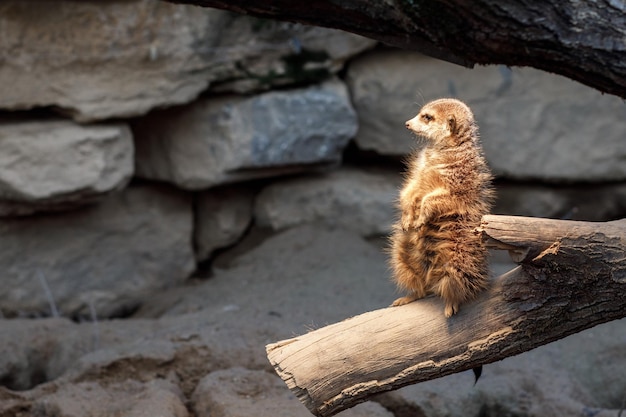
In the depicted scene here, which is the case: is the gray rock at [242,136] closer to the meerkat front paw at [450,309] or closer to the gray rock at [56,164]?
the gray rock at [56,164]

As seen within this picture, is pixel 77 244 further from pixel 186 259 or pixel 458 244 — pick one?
pixel 458 244

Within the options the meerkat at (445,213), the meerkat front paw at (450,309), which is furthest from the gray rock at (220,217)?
the meerkat front paw at (450,309)

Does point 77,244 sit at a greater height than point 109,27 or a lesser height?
lesser

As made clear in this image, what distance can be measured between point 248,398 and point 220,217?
83.9 inches

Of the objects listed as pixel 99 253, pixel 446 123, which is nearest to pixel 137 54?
pixel 99 253

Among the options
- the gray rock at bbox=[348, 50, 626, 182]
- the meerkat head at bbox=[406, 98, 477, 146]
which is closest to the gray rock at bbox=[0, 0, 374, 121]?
the gray rock at bbox=[348, 50, 626, 182]

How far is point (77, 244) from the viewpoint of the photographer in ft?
15.3

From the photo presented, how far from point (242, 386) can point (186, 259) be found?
1899mm

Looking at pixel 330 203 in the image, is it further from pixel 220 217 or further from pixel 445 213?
pixel 445 213

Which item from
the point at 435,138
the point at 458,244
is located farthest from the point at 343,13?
the point at 458,244

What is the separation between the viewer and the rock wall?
424 centimetres

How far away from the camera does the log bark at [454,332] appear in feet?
7.08

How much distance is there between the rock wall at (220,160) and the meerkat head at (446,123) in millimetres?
1523

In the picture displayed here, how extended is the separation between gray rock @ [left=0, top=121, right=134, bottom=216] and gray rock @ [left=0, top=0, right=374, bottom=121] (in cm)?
11
